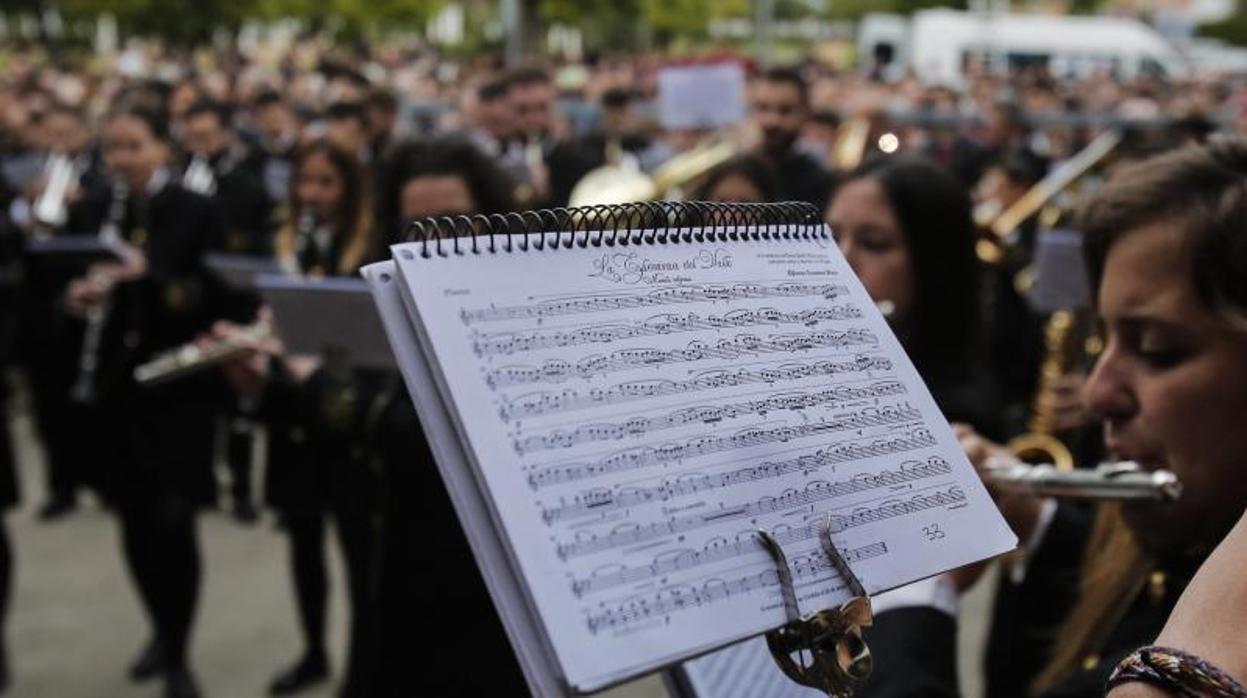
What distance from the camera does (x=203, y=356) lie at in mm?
3297

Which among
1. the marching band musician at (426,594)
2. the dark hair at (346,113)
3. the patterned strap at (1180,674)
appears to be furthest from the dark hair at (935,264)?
the dark hair at (346,113)

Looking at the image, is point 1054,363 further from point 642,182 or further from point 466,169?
point 466,169

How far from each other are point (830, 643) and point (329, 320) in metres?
1.91

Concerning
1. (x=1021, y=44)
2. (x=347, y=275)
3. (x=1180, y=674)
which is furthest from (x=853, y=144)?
(x=1021, y=44)

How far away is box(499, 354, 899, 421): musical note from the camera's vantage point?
90cm

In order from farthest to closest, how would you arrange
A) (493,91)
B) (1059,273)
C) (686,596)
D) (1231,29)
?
(1231,29)
(493,91)
(1059,273)
(686,596)

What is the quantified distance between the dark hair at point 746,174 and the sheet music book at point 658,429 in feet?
7.61

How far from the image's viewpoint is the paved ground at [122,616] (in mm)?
3947

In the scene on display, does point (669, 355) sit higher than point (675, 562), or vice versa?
point (669, 355)

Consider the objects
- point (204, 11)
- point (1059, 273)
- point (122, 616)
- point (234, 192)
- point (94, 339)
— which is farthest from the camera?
point (204, 11)

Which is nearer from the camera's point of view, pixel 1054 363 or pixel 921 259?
pixel 921 259

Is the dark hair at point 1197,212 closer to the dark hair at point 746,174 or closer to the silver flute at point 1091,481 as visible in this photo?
the silver flute at point 1091,481

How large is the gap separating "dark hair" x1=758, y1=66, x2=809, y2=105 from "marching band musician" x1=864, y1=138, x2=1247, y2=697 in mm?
3792

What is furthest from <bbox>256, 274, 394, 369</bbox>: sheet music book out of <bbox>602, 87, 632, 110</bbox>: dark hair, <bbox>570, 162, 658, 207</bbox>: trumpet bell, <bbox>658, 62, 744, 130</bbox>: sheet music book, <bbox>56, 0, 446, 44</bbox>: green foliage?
<bbox>56, 0, 446, 44</bbox>: green foliage
